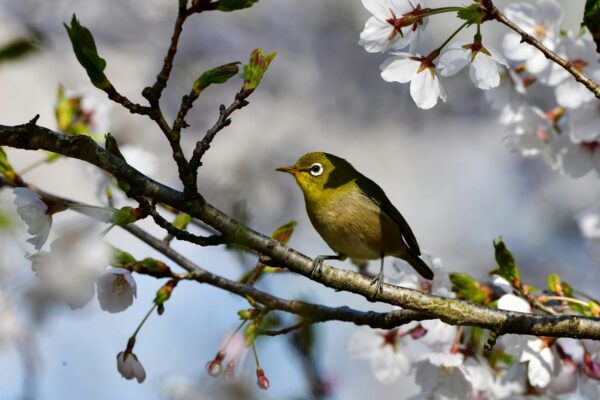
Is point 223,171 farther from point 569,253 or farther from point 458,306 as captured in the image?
point 458,306

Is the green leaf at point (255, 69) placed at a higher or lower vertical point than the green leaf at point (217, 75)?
higher

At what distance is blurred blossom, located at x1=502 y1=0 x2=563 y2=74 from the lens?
2.89m

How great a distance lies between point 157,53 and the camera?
708cm

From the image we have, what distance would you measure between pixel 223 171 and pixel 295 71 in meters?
1.53

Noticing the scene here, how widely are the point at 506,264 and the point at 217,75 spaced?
3.27 ft

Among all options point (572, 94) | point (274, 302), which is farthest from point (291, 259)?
point (572, 94)

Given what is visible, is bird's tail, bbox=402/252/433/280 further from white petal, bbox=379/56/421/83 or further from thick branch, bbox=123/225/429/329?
white petal, bbox=379/56/421/83

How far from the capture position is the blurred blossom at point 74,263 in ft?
4.78

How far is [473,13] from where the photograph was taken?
1745 millimetres

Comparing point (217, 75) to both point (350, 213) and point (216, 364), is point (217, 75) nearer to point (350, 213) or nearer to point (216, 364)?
point (216, 364)

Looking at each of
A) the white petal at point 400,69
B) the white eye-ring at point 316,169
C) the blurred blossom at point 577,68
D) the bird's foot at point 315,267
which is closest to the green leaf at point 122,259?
the bird's foot at point 315,267

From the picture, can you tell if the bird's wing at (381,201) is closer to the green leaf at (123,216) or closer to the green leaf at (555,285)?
the green leaf at (555,285)

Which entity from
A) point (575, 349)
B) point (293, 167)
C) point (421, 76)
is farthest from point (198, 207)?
point (293, 167)

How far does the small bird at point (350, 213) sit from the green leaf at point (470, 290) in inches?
20.5
